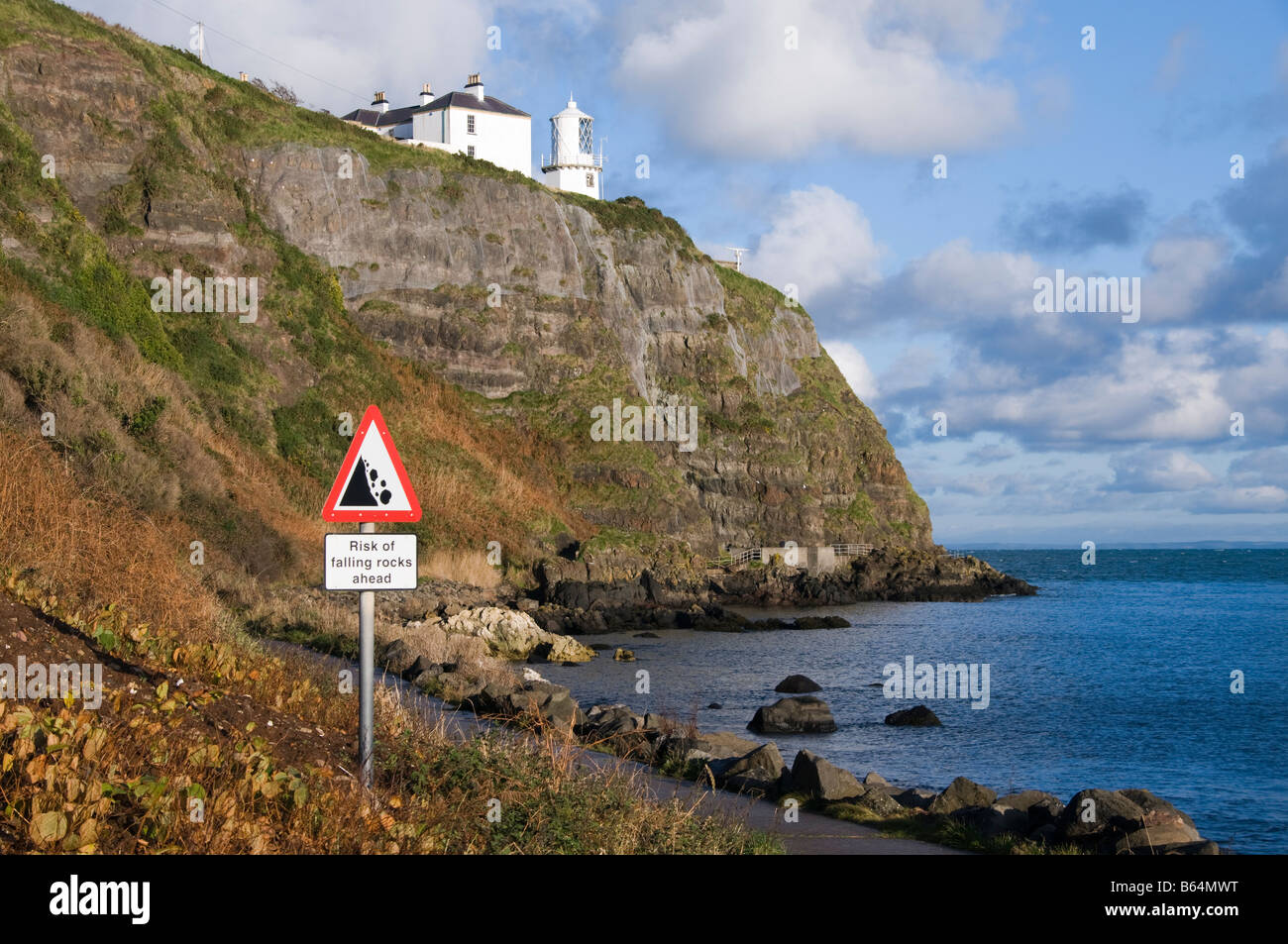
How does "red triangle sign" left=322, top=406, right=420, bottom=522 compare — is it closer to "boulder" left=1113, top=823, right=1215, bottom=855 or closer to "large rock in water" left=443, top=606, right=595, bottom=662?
"boulder" left=1113, top=823, right=1215, bottom=855

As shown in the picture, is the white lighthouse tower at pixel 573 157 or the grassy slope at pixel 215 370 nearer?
the grassy slope at pixel 215 370

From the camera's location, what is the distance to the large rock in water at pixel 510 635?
114ft

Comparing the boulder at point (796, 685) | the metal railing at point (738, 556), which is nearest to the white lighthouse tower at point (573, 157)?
the metal railing at point (738, 556)

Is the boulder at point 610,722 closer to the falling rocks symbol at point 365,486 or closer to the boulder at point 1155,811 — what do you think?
the boulder at point 1155,811

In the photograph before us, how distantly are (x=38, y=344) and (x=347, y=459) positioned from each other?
21.3 metres

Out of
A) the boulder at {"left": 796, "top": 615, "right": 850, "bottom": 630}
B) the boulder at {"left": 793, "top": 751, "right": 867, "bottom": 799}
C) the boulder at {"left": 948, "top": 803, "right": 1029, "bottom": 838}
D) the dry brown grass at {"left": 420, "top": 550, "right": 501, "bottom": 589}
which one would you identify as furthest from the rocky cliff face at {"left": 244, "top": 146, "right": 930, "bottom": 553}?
the boulder at {"left": 948, "top": 803, "right": 1029, "bottom": 838}

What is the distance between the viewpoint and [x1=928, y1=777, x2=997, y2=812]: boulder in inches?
545

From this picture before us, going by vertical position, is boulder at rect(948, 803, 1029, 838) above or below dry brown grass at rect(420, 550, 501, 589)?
below

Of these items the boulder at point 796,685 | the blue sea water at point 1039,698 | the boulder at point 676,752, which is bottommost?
the blue sea water at point 1039,698

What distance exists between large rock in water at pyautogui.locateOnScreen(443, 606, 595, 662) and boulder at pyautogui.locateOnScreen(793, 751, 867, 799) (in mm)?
21074

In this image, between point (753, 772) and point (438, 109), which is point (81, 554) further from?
point (438, 109)

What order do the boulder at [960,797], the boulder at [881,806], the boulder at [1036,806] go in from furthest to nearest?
1. the boulder at [960,797]
2. the boulder at [1036,806]
3. the boulder at [881,806]

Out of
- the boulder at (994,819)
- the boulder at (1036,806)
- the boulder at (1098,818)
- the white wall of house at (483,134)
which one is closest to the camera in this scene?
the boulder at (1098,818)

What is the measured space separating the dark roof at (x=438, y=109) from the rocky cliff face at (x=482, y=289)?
11.5m
